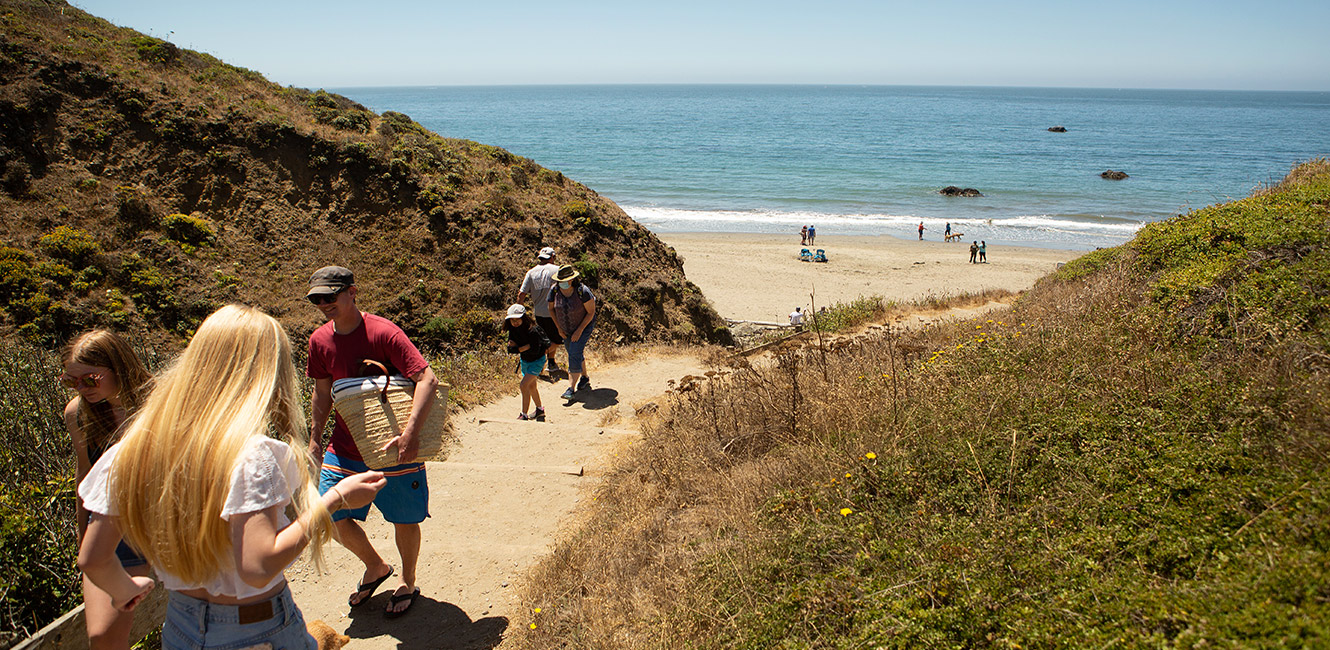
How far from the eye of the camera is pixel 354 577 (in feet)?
15.8

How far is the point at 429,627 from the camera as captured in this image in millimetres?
4250

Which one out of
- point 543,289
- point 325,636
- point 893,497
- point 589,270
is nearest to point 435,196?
point 589,270

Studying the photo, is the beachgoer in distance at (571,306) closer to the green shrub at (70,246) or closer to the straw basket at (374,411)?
the straw basket at (374,411)

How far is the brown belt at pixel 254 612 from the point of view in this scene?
231 centimetres

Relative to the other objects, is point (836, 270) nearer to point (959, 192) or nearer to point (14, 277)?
point (14, 277)

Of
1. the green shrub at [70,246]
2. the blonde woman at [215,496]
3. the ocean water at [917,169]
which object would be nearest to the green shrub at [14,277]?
the green shrub at [70,246]

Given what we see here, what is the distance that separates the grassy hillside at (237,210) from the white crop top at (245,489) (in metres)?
10.1

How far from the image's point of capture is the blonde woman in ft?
6.98

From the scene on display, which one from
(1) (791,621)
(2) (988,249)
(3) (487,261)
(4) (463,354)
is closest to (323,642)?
(1) (791,621)

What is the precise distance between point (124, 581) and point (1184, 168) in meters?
73.0

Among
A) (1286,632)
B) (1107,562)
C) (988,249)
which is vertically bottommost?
(988,249)

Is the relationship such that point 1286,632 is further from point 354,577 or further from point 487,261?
point 487,261

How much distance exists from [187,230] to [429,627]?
37.7 feet

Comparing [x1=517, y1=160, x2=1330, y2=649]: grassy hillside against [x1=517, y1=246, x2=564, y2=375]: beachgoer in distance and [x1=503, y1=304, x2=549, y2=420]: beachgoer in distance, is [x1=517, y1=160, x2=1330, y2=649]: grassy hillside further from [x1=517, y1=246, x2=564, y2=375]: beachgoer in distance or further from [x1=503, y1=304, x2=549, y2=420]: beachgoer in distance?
[x1=517, y1=246, x2=564, y2=375]: beachgoer in distance
